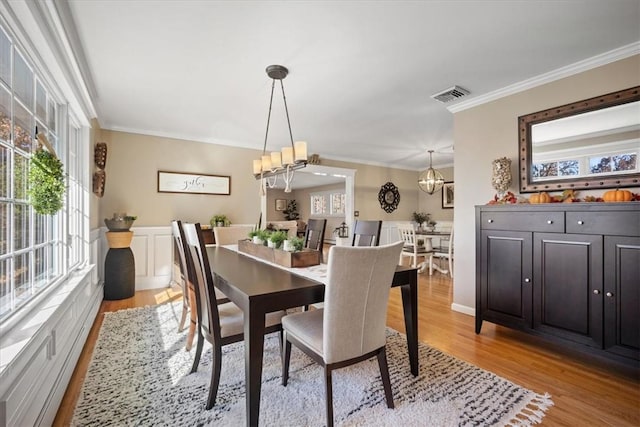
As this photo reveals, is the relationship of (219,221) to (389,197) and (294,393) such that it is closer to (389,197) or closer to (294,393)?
(294,393)

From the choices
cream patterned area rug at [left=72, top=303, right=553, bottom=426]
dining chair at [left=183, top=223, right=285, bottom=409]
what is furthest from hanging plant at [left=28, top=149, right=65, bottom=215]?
cream patterned area rug at [left=72, top=303, right=553, bottom=426]

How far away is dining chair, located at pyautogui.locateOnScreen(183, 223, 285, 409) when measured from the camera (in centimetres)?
167

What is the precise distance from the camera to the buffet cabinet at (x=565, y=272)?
196cm

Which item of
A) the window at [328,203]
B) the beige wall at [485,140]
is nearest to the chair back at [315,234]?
the beige wall at [485,140]

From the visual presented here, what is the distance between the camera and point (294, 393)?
5.90 feet

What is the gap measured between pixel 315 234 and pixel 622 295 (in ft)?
7.69

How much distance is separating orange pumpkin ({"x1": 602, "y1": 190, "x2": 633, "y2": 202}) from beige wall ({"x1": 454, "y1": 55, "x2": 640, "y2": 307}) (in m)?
0.34

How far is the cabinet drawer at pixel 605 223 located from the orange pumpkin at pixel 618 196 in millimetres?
201

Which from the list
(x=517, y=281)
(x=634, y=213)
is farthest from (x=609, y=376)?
(x=634, y=213)

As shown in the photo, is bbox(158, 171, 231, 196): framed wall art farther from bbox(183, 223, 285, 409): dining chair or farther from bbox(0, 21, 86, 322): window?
bbox(183, 223, 285, 409): dining chair

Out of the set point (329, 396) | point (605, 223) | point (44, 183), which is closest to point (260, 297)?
point (329, 396)

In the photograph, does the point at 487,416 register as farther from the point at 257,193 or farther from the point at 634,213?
the point at 257,193

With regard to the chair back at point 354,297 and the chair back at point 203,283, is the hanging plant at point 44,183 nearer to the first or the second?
the chair back at point 203,283


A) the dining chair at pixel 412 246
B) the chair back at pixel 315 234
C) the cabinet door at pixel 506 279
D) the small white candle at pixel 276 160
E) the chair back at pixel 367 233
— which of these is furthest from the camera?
the dining chair at pixel 412 246
